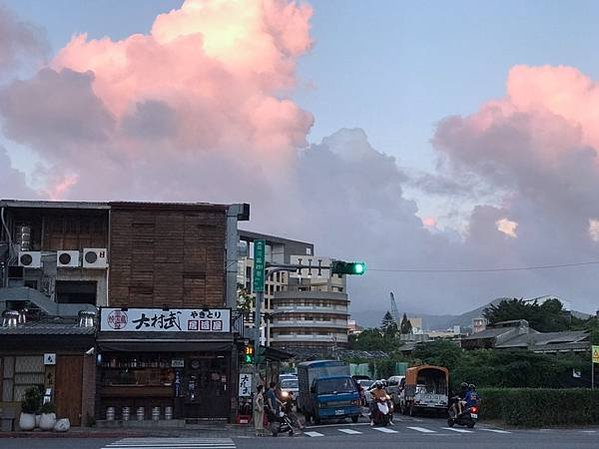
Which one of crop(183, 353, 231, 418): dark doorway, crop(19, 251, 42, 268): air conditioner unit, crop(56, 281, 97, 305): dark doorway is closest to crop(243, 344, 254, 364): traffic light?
crop(183, 353, 231, 418): dark doorway

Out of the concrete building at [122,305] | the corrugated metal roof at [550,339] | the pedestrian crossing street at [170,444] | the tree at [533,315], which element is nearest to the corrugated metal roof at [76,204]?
the concrete building at [122,305]

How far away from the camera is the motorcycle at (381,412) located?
1432 inches

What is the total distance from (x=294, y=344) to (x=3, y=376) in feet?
331

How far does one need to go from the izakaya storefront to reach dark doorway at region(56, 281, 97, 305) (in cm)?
838

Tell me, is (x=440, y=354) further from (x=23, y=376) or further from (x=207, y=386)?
(x=23, y=376)

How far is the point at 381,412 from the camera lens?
3638cm

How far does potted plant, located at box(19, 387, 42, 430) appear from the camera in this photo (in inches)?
1176

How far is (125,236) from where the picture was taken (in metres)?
41.2

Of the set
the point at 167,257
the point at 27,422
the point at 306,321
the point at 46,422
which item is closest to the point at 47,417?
the point at 46,422

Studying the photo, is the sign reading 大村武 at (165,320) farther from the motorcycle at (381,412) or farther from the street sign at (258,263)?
the motorcycle at (381,412)

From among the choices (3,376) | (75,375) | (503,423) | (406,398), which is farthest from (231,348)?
(406,398)

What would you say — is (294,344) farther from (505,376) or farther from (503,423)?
(503,423)

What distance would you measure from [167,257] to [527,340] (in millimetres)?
48573

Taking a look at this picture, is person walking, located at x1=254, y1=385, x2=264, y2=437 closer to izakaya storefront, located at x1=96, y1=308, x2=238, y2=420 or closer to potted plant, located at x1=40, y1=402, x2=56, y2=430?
izakaya storefront, located at x1=96, y1=308, x2=238, y2=420
